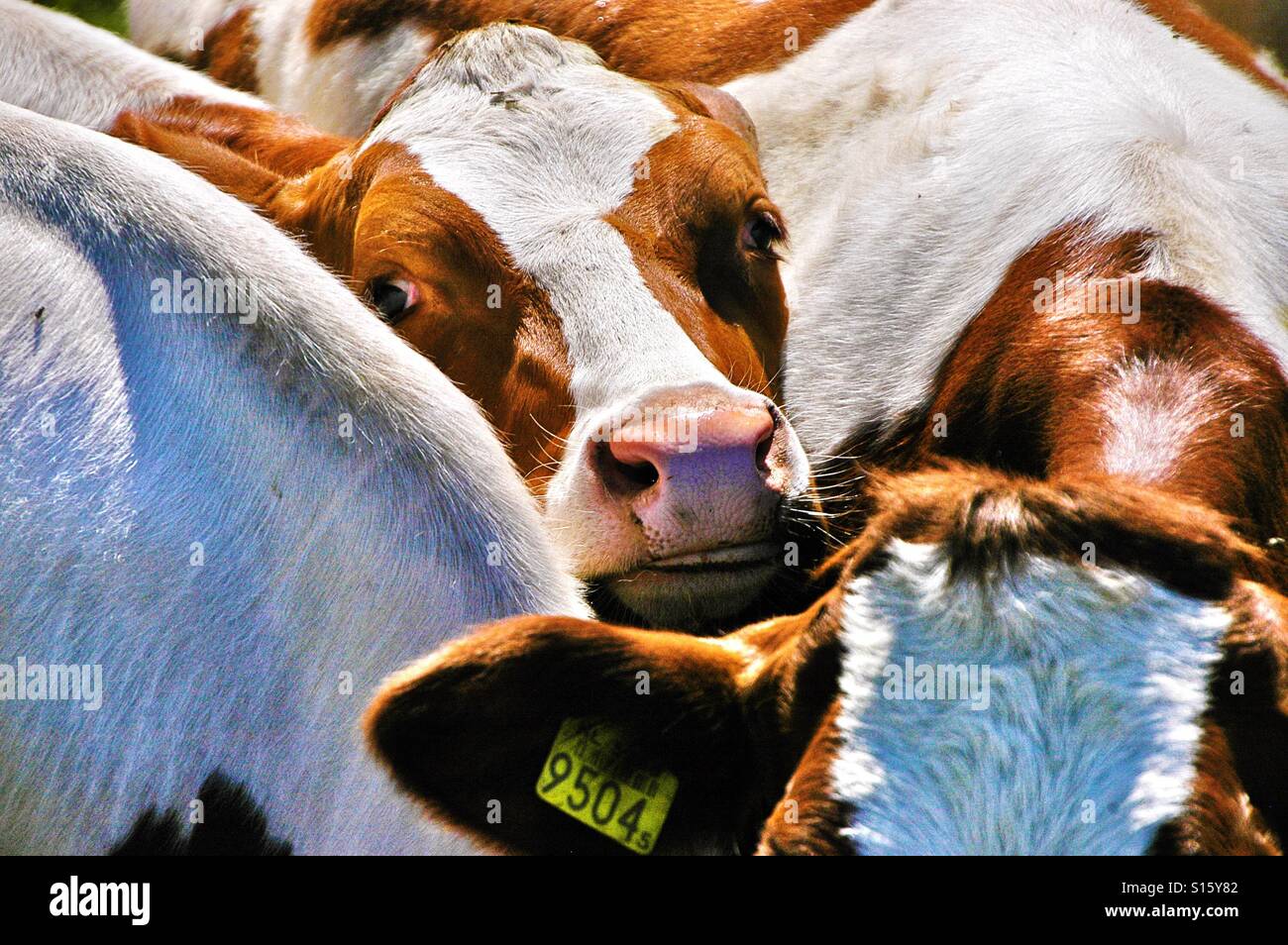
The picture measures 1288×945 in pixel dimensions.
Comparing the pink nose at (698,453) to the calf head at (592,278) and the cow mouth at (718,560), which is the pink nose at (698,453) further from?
the cow mouth at (718,560)

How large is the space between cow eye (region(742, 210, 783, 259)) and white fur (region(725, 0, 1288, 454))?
15cm

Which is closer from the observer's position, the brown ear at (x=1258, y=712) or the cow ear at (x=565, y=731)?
the brown ear at (x=1258, y=712)

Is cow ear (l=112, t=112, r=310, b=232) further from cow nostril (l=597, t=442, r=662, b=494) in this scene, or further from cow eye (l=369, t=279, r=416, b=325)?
cow nostril (l=597, t=442, r=662, b=494)

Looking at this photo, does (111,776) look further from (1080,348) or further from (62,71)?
(62,71)

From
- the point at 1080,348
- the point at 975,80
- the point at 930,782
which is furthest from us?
the point at 975,80

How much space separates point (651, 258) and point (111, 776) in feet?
5.35

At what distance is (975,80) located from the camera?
3.64 m

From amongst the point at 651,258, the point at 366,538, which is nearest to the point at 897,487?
the point at 366,538

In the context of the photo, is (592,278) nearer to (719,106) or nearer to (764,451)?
(764,451)

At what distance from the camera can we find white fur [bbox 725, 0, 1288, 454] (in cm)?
306

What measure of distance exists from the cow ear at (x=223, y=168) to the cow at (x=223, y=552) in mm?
1161

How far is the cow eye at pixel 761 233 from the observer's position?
365cm

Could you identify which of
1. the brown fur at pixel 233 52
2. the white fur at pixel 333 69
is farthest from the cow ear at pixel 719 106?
the brown fur at pixel 233 52
